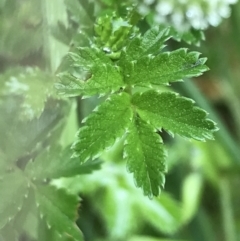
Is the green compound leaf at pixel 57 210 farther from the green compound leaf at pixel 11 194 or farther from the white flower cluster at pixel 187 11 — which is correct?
the white flower cluster at pixel 187 11

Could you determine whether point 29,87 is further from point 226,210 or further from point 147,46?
point 226,210

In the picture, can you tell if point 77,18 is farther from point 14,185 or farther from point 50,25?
point 14,185

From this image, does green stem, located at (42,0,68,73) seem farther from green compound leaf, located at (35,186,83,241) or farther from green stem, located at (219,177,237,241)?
green stem, located at (219,177,237,241)

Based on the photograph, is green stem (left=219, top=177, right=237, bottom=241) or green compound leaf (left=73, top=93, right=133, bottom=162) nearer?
green compound leaf (left=73, top=93, right=133, bottom=162)

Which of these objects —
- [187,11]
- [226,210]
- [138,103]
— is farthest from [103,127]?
[226,210]

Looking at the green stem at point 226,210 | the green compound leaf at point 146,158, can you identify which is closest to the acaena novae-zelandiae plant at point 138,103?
the green compound leaf at point 146,158

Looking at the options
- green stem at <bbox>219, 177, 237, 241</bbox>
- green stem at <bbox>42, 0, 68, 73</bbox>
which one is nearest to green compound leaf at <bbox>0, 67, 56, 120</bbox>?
green stem at <bbox>42, 0, 68, 73</bbox>
